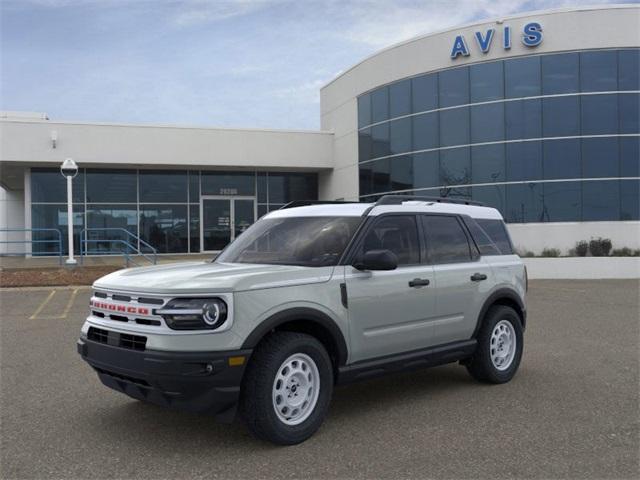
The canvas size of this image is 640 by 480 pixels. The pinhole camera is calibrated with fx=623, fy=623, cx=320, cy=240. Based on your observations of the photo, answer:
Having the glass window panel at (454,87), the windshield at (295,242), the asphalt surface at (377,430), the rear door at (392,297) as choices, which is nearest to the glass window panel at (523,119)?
the glass window panel at (454,87)

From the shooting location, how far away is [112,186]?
2678 centimetres

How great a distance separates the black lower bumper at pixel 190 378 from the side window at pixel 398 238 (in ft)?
5.80

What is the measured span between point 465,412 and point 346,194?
75.7 ft

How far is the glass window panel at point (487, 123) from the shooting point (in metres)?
22.7

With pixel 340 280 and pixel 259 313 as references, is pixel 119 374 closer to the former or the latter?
pixel 259 313

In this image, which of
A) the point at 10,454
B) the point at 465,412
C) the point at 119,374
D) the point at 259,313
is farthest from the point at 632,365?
the point at 10,454

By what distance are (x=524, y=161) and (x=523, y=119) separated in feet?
4.98

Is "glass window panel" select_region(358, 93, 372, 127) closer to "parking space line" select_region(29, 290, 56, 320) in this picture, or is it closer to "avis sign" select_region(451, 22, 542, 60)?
"avis sign" select_region(451, 22, 542, 60)

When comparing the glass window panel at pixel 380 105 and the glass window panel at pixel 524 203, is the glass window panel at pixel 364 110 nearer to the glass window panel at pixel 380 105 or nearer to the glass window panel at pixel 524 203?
the glass window panel at pixel 380 105

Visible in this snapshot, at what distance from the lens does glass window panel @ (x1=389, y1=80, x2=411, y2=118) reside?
25.0m

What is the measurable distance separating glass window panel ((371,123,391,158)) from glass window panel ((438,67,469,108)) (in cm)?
293

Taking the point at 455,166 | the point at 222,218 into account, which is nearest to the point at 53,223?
the point at 222,218

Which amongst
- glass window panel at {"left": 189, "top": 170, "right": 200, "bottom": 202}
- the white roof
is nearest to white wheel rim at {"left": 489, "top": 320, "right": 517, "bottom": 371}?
the white roof

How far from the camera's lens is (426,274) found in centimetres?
584
